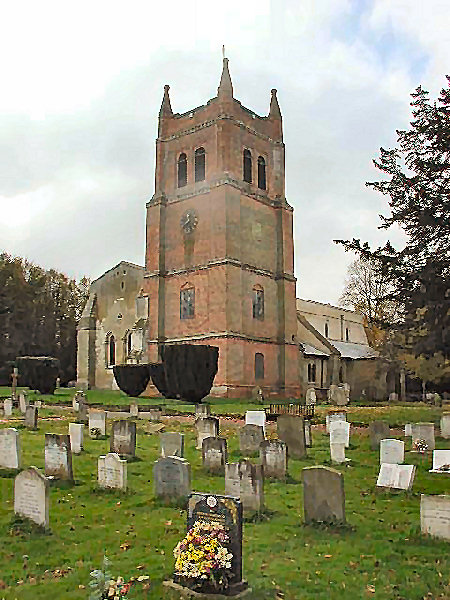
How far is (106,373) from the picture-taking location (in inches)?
1905

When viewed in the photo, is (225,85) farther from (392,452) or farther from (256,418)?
(392,452)

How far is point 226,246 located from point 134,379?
10.3 meters

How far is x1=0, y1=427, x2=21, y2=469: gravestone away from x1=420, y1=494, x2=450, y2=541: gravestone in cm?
728

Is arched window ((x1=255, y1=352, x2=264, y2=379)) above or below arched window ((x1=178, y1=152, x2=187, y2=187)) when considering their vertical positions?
below

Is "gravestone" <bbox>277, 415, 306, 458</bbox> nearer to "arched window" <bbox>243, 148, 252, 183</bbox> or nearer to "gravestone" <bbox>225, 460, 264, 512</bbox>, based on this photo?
"gravestone" <bbox>225, 460, 264, 512</bbox>

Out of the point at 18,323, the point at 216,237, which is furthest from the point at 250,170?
the point at 18,323

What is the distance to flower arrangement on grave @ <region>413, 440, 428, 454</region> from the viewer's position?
14.1 m

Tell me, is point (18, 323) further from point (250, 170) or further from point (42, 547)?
point (42, 547)

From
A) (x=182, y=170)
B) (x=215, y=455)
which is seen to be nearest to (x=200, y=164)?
(x=182, y=170)

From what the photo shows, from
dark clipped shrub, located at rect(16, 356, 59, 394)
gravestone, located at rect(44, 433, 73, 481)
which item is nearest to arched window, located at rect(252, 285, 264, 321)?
dark clipped shrub, located at rect(16, 356, 59, 394)

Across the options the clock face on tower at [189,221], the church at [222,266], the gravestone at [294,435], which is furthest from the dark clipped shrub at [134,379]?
the gravestone at [294,435]

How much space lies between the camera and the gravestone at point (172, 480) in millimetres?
9203

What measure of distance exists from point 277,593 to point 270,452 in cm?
548

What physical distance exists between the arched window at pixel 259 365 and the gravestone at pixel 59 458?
99.8 feet
